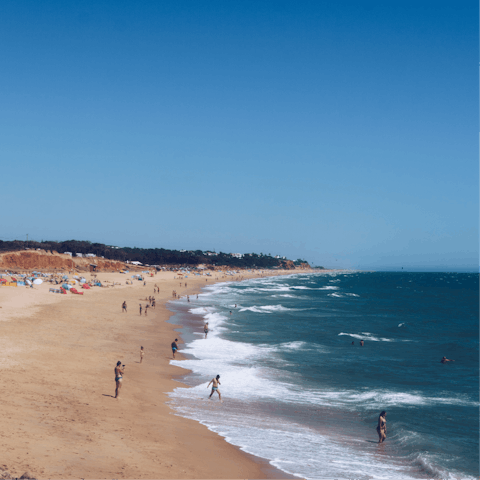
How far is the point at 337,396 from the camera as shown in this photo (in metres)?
20.5

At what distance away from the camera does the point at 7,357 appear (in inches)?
755

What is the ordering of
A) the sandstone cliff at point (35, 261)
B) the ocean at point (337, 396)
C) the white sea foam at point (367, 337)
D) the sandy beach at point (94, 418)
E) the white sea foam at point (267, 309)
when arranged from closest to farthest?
the sandy beach at point (94, 418) → the ocean at point (337, 396) → the white sea foam at point (367, 337) → the white sea foam at point (267, 309) → the sandstone cliff at point (35, 261)

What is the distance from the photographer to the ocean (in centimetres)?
1362

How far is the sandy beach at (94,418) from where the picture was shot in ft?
34.1

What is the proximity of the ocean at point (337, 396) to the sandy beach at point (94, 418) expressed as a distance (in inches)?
51.5

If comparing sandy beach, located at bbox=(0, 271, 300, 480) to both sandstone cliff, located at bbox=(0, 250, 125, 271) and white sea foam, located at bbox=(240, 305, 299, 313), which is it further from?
sandstone cliff, located at bbox=(0, 250, 125, 271)

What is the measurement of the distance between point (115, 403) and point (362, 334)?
1180 inches

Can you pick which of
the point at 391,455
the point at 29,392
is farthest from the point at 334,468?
the point at 29,392

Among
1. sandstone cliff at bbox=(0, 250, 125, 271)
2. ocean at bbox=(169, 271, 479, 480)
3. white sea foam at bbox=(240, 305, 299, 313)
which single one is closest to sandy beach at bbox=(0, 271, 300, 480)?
ocean at bbox=(169, 271, 479, 480)

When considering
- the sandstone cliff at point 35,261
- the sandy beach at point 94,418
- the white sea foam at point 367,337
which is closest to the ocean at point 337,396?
the white sea foam at point 367,337

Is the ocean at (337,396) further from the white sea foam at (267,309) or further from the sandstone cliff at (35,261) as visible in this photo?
the sandstone cliff at (35,261)

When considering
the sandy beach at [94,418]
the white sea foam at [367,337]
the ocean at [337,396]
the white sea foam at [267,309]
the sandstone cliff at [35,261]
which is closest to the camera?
the sandy beach at [94,418]

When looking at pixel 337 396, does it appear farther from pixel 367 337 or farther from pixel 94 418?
pixel 367 337

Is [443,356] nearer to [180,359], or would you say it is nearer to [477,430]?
[477,430]
